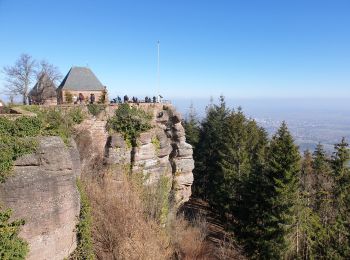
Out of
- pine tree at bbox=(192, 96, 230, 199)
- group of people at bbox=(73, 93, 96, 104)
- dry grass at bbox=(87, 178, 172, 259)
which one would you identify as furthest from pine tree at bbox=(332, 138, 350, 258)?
group of people at bbox=(73, 93, 96, 104)

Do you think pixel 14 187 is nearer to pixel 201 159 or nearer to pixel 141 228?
pixel 141 228

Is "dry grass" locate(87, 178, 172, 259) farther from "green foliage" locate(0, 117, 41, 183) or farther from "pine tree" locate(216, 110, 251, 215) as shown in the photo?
"pine tree" locate(216, 110, 251, 215)

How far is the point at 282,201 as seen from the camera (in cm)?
2511

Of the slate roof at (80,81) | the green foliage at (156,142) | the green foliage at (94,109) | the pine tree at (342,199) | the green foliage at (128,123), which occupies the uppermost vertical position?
the slate roof at (80,81)

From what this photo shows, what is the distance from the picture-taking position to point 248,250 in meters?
28.8

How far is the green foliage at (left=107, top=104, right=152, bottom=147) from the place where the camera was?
2852 cm

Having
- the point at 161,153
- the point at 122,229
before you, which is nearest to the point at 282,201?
the point at 161,153

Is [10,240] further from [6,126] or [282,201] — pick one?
[282,201]

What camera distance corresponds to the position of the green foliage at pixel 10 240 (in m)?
14.0

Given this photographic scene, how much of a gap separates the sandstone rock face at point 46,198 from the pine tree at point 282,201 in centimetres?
1458

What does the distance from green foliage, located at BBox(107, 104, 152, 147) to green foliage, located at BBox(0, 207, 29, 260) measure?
14164 mm

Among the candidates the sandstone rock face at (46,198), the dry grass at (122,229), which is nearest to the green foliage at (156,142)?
the dry grass at (122,229)

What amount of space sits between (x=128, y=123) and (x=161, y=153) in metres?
3.99

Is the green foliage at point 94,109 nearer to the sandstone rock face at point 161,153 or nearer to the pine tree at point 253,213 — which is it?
the sandstone rock face at point 161,153
